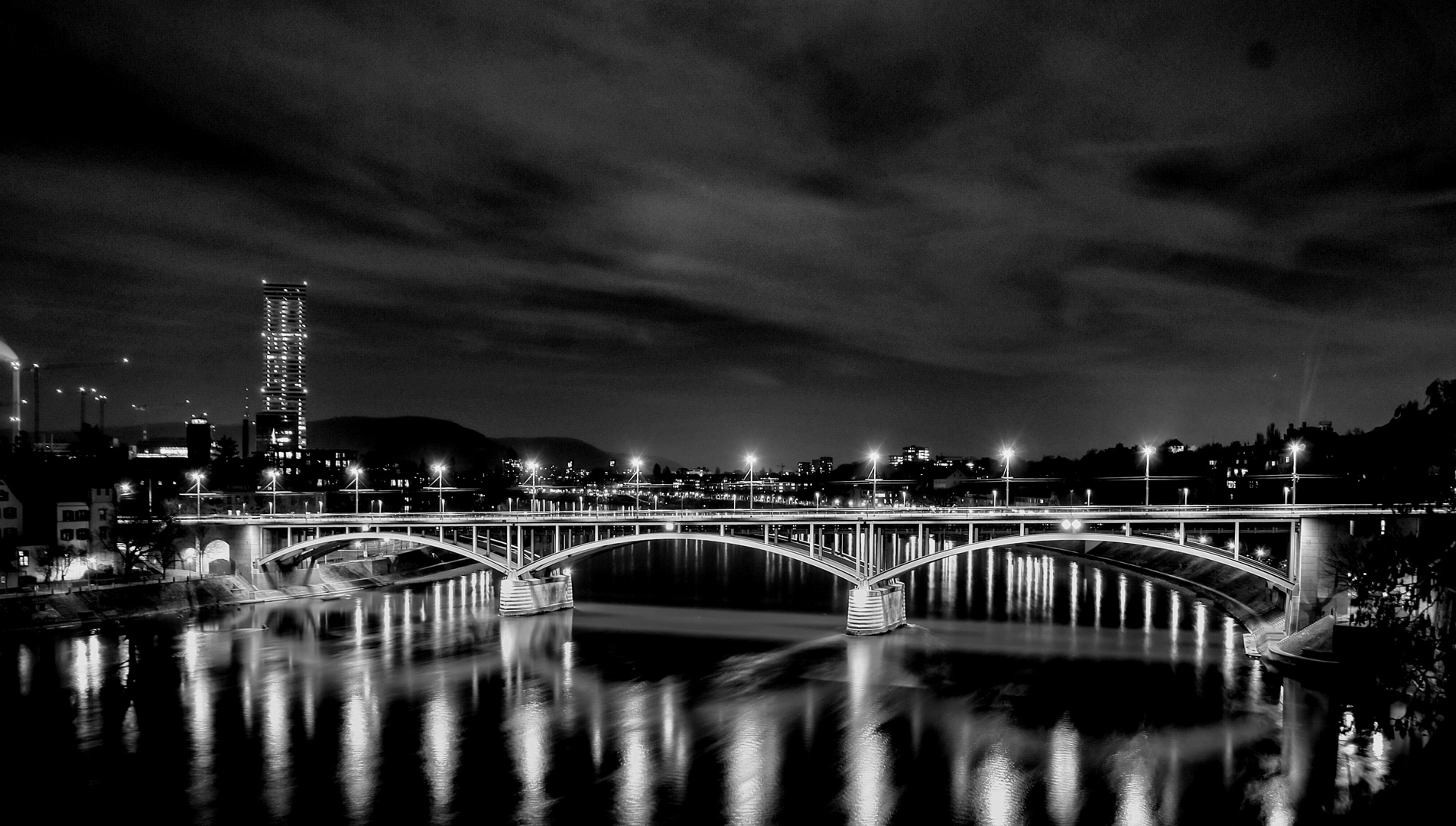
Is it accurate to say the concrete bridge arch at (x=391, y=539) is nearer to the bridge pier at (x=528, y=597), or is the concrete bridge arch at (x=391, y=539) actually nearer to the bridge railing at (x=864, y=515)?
the bridge pier at (x=528, y=597)

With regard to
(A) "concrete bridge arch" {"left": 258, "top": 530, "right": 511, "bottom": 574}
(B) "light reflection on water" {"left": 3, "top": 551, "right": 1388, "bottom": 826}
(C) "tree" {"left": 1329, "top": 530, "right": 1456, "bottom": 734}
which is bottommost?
(B) "light reflection on water" {"left": 3, "top": 551, "right": 1388, "bottom": 826}

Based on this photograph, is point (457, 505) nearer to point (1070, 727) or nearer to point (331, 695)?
point (331, 695)

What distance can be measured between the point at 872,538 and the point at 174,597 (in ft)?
138

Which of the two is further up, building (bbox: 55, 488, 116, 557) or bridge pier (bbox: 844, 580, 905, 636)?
building (bbox: 55, 488, 116, 557)

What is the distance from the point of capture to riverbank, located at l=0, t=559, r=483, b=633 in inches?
2048

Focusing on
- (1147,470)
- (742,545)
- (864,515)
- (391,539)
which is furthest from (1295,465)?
(391,539)

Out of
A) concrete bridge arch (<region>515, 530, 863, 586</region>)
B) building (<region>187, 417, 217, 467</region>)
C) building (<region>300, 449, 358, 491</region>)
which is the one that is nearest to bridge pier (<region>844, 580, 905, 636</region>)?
concrete bridge arch (<region>515, 530, 863, 586</region>)

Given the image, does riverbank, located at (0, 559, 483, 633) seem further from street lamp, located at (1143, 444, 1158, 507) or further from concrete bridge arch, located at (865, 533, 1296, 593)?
street lamp, located at (1143, 444, 1158, 507)

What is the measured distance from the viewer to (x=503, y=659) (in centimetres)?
4788

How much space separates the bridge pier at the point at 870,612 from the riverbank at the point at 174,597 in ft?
127

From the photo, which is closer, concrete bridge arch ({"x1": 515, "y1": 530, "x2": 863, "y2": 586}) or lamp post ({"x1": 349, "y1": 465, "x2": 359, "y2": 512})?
concrete bridge arch ({"x1": 515, "y1": 530, "x2": 863, "y2": 586})

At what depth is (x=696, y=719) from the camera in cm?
3612

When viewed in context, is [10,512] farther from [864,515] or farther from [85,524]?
[864,515]

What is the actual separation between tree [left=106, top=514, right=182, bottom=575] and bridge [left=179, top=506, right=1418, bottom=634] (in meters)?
2.89
